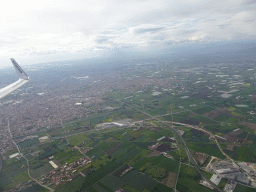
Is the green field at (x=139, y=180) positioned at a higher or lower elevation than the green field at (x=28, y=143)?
higher

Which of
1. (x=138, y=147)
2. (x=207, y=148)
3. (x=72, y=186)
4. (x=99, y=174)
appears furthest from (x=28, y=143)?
(x=207, y=148)

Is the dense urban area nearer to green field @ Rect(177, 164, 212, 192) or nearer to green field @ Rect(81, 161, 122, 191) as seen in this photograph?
green field @ Rect(177, 164, 212, 192)

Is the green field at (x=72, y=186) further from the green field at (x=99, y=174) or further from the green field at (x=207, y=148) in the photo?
the green field at (x=207, y=148)

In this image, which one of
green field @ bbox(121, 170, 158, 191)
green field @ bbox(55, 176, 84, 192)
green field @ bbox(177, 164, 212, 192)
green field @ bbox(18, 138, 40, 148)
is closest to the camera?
green field @ bbox(177, 164, 212, 192)

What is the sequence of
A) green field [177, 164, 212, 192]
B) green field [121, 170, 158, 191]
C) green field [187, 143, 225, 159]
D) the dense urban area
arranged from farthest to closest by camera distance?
green field [187, 143, 225, 159] < the dense urban area < green field [121, 170, 158, 191] < green field [177, 164, 212, 192]

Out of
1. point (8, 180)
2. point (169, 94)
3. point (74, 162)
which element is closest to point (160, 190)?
point (74, 162)

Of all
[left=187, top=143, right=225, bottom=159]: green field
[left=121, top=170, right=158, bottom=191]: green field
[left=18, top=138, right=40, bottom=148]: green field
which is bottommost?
[left=18, top=138, right=40, bottom=148]: green field

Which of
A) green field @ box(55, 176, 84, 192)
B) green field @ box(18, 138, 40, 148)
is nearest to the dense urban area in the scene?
green field @ box(55, 176, 84, 192)

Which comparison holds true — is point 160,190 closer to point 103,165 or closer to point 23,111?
point 103,165

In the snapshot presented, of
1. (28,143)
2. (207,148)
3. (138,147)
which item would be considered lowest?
(28,143)

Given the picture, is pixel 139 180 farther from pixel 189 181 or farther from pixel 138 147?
pixel 138 147

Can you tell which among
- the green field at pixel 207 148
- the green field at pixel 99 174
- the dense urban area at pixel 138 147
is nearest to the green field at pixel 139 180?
the dense urban area at pixel 138 147
